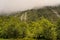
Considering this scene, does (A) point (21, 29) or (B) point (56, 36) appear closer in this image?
(B) point (56, 36)

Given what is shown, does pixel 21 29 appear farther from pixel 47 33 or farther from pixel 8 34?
pixel 47 33

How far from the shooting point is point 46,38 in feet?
177

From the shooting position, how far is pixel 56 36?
178 ft

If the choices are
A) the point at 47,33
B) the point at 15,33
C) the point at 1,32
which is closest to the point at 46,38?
the point at 47,33

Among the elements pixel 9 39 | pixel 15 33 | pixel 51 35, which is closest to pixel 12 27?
pixel 15 33

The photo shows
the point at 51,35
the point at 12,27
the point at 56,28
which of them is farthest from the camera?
the point at 12,27

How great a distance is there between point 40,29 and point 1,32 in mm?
10740

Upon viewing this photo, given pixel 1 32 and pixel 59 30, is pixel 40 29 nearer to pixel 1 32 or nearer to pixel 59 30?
pixel 59 30

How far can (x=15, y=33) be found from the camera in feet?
195

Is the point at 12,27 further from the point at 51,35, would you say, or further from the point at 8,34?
the point at 51,35

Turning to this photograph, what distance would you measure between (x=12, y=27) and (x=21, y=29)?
2.18 metres

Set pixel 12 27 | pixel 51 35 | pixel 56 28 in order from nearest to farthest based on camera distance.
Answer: pixel 51 35 → pixel 56 28 → pixel 12 27

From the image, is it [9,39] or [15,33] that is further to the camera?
[15,33]

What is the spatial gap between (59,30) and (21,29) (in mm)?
9840
